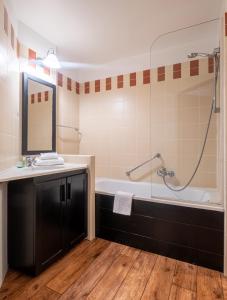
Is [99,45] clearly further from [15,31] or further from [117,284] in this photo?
[117,284]

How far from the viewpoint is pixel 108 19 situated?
1.92m

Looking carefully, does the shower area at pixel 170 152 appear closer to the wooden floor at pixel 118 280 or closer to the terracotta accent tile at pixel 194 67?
the terracotta accent tile at pixel 194 67

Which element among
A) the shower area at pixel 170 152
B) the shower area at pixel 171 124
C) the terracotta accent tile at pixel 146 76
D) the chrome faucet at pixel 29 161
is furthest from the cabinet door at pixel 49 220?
the terracotta accent tile at pixel 146 76

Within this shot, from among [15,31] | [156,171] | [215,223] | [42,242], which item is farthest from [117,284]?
[15,31]

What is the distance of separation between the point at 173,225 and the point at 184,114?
52.5 inches

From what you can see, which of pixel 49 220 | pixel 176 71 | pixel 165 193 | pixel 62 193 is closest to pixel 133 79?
Result: pixel 176 71

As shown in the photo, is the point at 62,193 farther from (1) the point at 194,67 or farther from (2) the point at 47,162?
(1) the point at 194,67

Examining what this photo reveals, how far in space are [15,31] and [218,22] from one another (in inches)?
81.5

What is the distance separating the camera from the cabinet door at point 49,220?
4.84ft

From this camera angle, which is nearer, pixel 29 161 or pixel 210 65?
pixel 29 161

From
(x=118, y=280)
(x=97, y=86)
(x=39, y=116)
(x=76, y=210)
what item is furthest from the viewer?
(x=97, y=86)

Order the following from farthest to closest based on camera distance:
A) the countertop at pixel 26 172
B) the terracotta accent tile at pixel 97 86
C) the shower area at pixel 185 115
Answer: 1. the terracotta accent tile at pixel 97 86
2. the shower area at pixel 185 115
3. the countertop at pixel 26 172

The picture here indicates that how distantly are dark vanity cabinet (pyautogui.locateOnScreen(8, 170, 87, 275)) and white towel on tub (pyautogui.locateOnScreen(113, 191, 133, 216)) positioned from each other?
1.61ft

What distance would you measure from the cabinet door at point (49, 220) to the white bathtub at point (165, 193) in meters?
0.56
